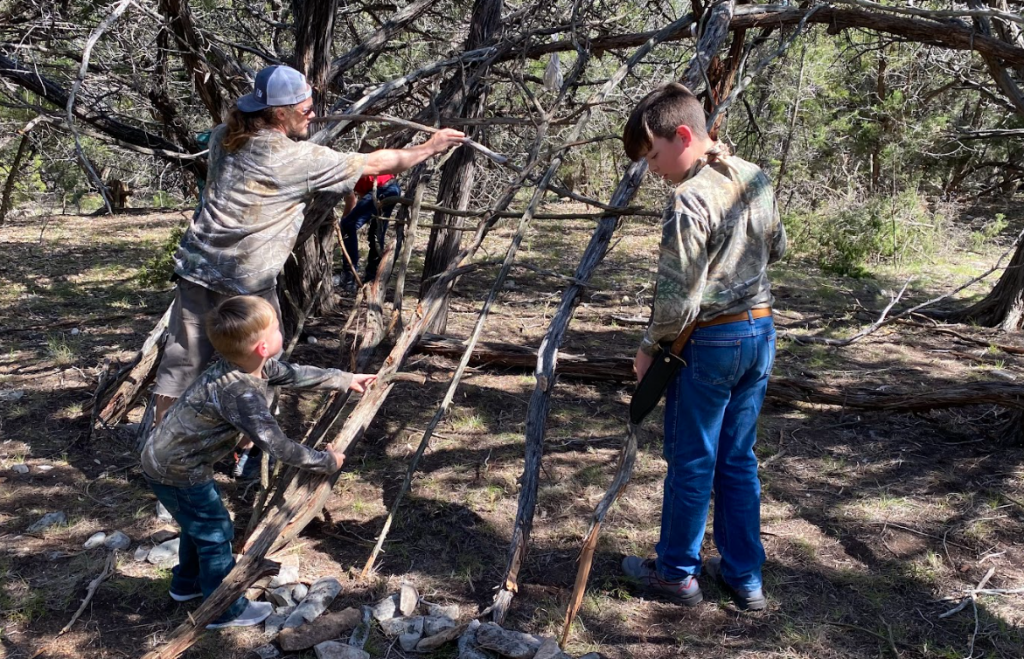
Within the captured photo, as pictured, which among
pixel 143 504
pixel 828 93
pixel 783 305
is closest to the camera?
pixel 143 504

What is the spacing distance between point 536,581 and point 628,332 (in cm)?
309

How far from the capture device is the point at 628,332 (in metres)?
6.00

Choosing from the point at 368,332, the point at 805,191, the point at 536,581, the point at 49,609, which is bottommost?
the point at 49,609

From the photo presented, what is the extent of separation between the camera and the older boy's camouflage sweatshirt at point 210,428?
8.56 ft

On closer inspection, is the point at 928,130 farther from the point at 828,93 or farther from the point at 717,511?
the point at 717,511

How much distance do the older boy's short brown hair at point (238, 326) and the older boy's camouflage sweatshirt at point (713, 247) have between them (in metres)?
1.31

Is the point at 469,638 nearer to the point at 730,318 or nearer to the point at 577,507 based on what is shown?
the point at 577,507

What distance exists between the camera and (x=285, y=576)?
3131mm

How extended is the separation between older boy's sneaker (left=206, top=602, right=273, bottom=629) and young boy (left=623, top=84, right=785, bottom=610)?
1.52 m

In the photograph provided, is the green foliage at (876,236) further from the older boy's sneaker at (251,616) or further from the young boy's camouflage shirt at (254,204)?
the older boy's sneaker at (251,616)

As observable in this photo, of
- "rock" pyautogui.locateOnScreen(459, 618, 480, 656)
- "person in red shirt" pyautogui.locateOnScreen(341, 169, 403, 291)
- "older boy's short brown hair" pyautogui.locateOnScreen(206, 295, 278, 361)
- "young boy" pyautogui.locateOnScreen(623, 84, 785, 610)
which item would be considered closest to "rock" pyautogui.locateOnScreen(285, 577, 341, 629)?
"rock" pyautogui.locateOnScreen(459, 618, 480, 656)

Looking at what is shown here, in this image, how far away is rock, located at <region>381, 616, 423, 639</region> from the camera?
2.83m

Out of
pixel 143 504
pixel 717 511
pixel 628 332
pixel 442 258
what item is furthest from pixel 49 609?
pixel 628 332

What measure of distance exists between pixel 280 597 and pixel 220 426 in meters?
0.79
